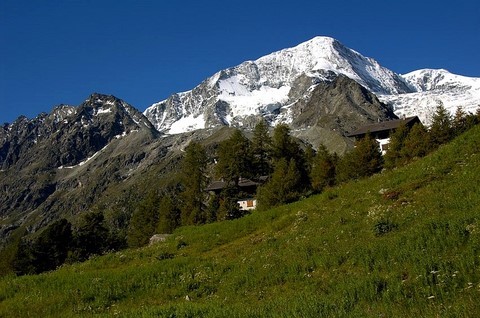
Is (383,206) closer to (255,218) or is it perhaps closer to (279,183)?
(255,218)

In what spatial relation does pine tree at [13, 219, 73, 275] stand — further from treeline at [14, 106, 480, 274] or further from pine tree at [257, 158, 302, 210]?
pine tree at [257, 158, 302, 210]

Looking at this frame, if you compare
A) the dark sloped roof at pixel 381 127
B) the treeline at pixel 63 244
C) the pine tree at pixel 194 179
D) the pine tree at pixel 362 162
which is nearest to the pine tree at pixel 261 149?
the pine tree at pixel 194 179

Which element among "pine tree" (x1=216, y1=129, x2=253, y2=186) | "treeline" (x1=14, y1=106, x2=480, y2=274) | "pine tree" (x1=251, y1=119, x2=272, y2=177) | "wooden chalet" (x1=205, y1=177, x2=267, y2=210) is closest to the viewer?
"treeline" (x1=14, y1=106, x2=480, y2=274)

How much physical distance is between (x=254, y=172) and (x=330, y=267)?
5907cm

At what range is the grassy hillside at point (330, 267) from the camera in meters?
11.8

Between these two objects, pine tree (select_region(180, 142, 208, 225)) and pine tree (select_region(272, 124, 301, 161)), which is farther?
pine tree (select_region(180, 142, 208, 225))

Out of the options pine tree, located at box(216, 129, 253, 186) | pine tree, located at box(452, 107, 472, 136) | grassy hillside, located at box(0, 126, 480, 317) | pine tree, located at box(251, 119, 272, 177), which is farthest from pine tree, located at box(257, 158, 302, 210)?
grassy hillside, located at box(0, 126, 480, 317)

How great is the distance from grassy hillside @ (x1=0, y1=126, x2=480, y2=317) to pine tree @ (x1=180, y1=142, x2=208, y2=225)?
51014 mm

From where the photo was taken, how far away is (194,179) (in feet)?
264

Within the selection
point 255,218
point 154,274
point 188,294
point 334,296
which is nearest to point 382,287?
point 334,296

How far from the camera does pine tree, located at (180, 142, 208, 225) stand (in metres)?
80.1

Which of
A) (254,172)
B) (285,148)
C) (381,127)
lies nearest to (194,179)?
(254,172)

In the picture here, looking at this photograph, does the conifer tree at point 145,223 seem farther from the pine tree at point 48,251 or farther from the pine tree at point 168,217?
the pine tree at point 48,251

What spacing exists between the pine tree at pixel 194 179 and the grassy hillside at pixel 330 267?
167ft
